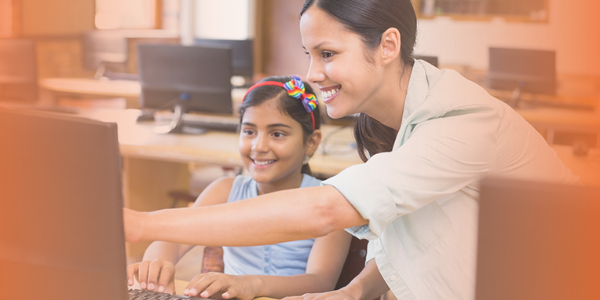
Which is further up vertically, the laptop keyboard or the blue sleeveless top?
the laptop keyboard

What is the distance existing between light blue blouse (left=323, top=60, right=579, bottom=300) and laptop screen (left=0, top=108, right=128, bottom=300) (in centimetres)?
31

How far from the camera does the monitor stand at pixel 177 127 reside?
8.90 feet

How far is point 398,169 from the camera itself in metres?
0.79

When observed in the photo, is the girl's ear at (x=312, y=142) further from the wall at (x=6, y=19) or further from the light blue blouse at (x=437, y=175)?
the wall at (x=6, y=19)

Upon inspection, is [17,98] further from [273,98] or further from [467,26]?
[467,26]

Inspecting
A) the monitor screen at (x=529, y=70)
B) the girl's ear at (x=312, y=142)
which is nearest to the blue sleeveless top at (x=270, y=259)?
the girl's ear at (x=312, y=142)

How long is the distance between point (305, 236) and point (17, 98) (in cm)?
334

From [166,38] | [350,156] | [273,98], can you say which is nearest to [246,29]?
[166,38]

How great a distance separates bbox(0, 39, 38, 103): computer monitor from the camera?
3.54m

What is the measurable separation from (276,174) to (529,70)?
8.92ft

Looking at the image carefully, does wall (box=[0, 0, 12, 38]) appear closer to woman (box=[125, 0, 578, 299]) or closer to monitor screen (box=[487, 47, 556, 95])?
monitor screen (box=[487, 47, 556, 95])

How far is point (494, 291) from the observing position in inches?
19.2

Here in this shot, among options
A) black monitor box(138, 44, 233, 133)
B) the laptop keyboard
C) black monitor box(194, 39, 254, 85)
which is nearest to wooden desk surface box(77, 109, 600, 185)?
black monitor box(138, 44, 233, 133)

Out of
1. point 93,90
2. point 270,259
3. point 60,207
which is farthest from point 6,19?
point 60,207
